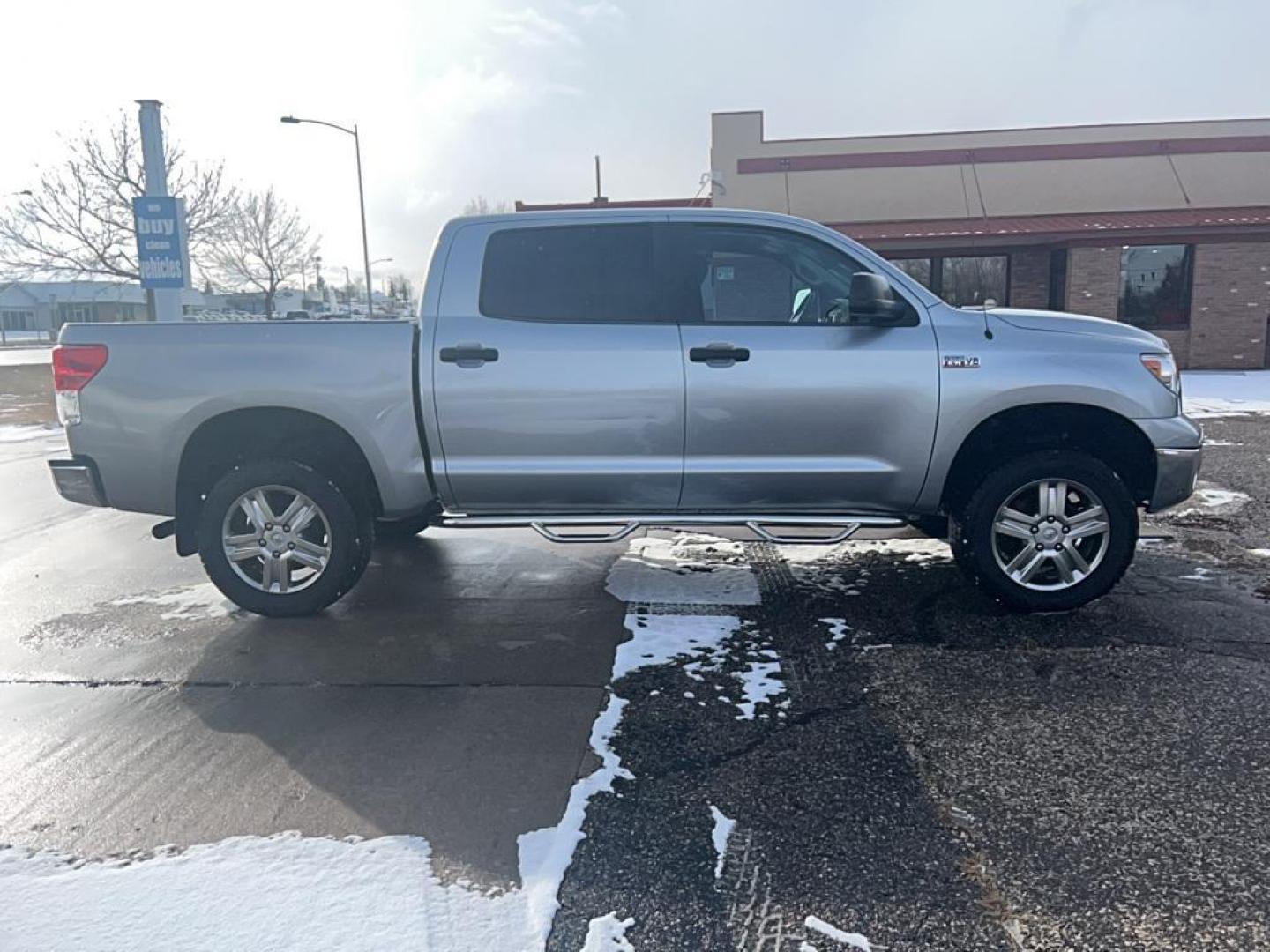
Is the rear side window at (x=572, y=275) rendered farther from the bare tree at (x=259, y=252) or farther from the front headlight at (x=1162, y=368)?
the bare tree at (x=259, y=252)

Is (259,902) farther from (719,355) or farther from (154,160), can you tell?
(154,160)

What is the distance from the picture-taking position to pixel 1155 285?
19375mm

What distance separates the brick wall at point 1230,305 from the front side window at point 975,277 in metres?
3.79

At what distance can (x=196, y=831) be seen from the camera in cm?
294

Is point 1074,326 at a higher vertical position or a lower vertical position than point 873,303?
lower

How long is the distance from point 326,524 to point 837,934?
10.9 ft

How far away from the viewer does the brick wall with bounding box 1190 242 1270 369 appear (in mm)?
18594

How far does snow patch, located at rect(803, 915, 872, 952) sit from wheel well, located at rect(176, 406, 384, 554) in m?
3.23

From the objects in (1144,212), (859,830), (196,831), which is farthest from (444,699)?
(1144,212)

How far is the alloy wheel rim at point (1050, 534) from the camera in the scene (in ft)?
15.3

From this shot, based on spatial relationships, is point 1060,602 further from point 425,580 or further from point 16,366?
point 16,366

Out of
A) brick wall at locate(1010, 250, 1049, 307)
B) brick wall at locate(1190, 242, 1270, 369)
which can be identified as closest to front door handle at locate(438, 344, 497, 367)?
brick wall at locate(1010, 250, 1049, 307)

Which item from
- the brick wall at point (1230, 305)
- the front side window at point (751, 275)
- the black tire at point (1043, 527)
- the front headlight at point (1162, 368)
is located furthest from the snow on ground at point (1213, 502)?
the brick wall at point (1230, 305)

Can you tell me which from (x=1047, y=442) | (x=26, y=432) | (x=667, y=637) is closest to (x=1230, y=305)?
(x=1047, y=442)
